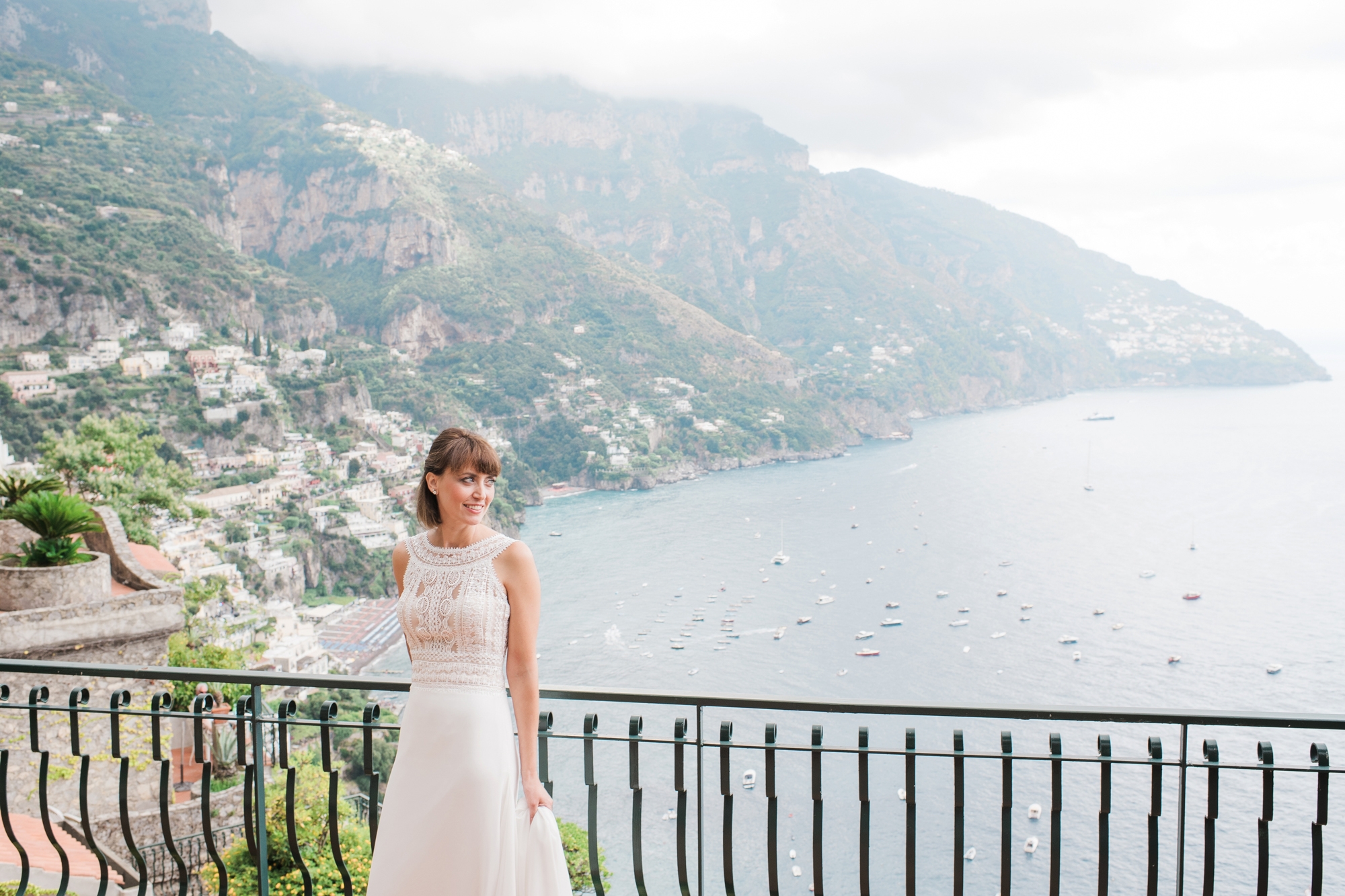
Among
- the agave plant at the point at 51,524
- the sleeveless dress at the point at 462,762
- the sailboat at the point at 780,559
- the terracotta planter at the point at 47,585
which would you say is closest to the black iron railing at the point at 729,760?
the sleeveless dress at the point at 462,762

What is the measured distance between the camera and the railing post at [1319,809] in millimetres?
1491

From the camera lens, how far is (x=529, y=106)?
13962 cm

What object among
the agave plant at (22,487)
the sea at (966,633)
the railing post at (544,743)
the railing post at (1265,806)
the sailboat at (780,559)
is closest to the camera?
the railing post at (1265,806)

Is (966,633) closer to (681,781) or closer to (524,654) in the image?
(681,781)

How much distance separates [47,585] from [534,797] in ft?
25.9

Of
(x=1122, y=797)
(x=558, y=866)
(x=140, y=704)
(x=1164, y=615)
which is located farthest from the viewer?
(x=1164, y=615)

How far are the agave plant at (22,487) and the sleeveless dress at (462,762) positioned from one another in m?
7.93

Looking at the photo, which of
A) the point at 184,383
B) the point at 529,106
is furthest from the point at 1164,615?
the point at 529,106

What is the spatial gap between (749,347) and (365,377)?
38.4 meters

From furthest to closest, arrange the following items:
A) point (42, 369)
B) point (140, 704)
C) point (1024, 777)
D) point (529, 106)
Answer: point (529, 106), point (42, 369), point (1024, 777), point (140, 704)

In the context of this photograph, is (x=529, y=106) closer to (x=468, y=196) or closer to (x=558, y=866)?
(x=468, y=196)

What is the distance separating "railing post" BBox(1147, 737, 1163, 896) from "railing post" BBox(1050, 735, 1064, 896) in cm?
15

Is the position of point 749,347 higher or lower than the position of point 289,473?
higher

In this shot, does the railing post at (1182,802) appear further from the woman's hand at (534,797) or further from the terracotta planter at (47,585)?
the terracotta planter at (47,585)
